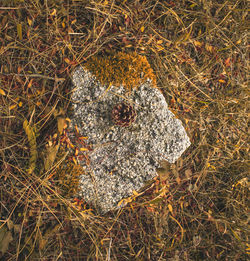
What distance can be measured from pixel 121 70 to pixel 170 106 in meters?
0.55

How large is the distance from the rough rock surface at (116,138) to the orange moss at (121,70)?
0.05 m

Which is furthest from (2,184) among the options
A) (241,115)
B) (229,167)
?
(241,115)

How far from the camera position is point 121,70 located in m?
1.80

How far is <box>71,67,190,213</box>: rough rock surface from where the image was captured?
1.78 meters

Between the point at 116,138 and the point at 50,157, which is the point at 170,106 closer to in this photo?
the point at 116,138

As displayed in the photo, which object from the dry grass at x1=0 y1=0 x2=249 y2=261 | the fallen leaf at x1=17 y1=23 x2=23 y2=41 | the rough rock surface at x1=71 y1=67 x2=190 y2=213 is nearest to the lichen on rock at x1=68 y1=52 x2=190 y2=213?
the rough rock surface at x1=71 y1=67 x2=190 y2=213

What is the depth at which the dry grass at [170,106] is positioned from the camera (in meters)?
1.78

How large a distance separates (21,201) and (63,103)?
2.75 ft

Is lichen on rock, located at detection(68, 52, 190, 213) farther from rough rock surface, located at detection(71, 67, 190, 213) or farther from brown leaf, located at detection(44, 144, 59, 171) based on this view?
brown leaf, located at detection(44, 144, 59, 171)

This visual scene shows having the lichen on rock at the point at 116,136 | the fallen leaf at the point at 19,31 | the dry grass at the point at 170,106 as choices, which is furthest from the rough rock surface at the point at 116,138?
the fallen leaf at the point at 19,31

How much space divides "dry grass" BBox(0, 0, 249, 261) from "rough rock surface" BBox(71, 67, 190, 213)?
143 millimetres

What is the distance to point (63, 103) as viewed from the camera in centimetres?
186

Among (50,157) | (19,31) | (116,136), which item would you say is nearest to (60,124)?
(50,157)

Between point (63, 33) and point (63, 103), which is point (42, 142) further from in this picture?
point (63, 33)
